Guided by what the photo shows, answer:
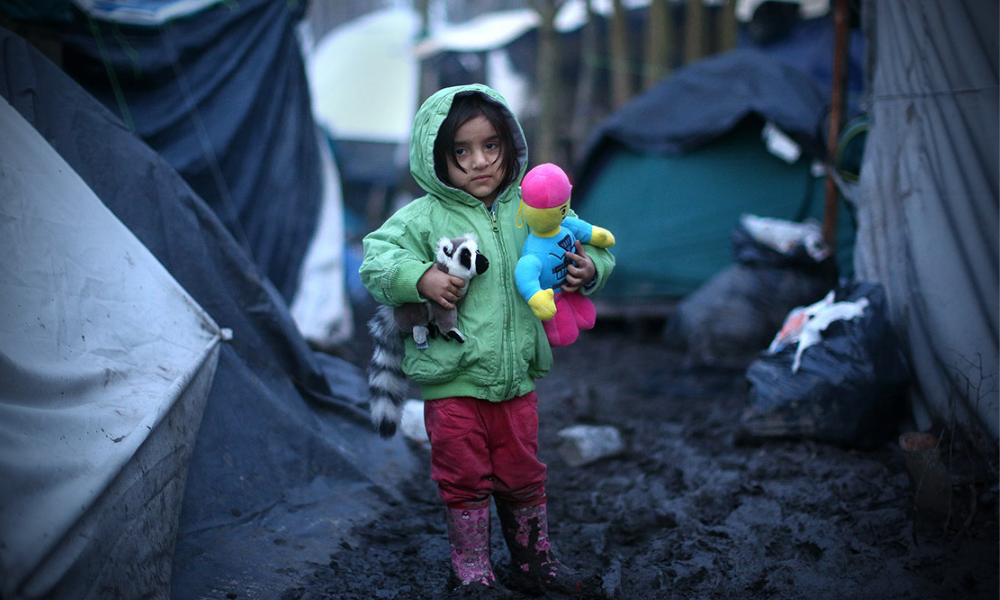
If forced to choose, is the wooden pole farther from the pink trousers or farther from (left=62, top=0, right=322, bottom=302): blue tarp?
the pink trousers

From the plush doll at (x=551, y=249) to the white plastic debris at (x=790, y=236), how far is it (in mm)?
2765

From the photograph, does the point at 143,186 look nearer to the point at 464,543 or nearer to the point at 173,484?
the point at 173,484

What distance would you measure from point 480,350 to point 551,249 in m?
0.35

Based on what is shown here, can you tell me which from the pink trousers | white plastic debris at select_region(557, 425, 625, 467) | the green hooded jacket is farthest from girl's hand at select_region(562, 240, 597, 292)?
white plastic debris at select_region(557, 425, 625, 467)

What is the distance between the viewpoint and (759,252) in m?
4.91

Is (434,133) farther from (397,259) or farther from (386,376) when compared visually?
(386,376)

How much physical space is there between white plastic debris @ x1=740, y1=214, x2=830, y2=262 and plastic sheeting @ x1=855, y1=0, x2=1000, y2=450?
3.02ft

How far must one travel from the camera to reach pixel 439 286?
1983 mm

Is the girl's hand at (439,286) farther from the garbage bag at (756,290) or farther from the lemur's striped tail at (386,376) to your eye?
the garbage bag at (756,290)

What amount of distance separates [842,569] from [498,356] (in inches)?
49.5

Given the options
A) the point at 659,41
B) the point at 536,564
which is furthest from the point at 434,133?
the point at 659,41

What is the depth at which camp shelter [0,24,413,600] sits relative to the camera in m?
1.77

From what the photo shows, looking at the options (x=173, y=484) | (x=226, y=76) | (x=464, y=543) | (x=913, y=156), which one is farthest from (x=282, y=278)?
(x=913, y=156)

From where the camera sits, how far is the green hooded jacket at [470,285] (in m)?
2.09
